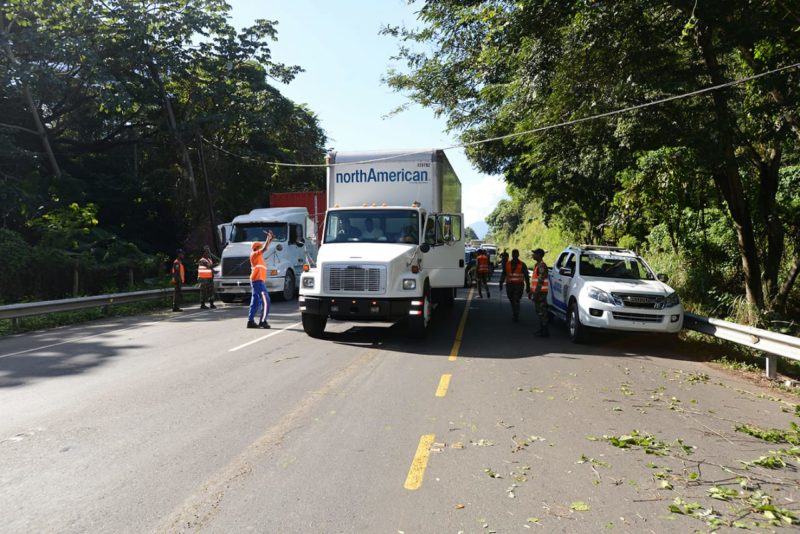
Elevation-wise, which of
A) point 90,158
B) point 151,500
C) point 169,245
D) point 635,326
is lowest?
point 151,500

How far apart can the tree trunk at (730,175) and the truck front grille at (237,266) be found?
528 inches

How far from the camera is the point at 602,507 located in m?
3.98

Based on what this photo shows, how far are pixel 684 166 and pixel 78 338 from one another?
13608mm

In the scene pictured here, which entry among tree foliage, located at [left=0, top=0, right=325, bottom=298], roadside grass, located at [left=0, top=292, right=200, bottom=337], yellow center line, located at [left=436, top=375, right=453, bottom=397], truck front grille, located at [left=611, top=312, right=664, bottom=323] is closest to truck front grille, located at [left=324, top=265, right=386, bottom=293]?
yellow center line, located at [left=436, top=375, right=453, bottom=397]

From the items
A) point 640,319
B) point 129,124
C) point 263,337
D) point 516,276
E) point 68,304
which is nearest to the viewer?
point 640,319

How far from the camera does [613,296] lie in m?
10.4

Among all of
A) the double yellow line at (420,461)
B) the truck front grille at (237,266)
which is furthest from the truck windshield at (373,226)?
the truck front grille at (237,266)

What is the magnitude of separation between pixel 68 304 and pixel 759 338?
583 inches

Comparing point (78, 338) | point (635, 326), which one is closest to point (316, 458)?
point (635, 326)

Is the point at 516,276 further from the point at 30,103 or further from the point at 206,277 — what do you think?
the point at 30,103

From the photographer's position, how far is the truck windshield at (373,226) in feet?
38.3

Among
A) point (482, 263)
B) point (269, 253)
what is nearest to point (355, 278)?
point (269, 253)

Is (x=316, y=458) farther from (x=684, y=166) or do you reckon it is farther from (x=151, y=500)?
(x=684, y=166)

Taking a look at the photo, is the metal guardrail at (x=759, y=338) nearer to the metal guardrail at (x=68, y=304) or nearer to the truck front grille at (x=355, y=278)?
the truck front grille at (x=355, y=278)
